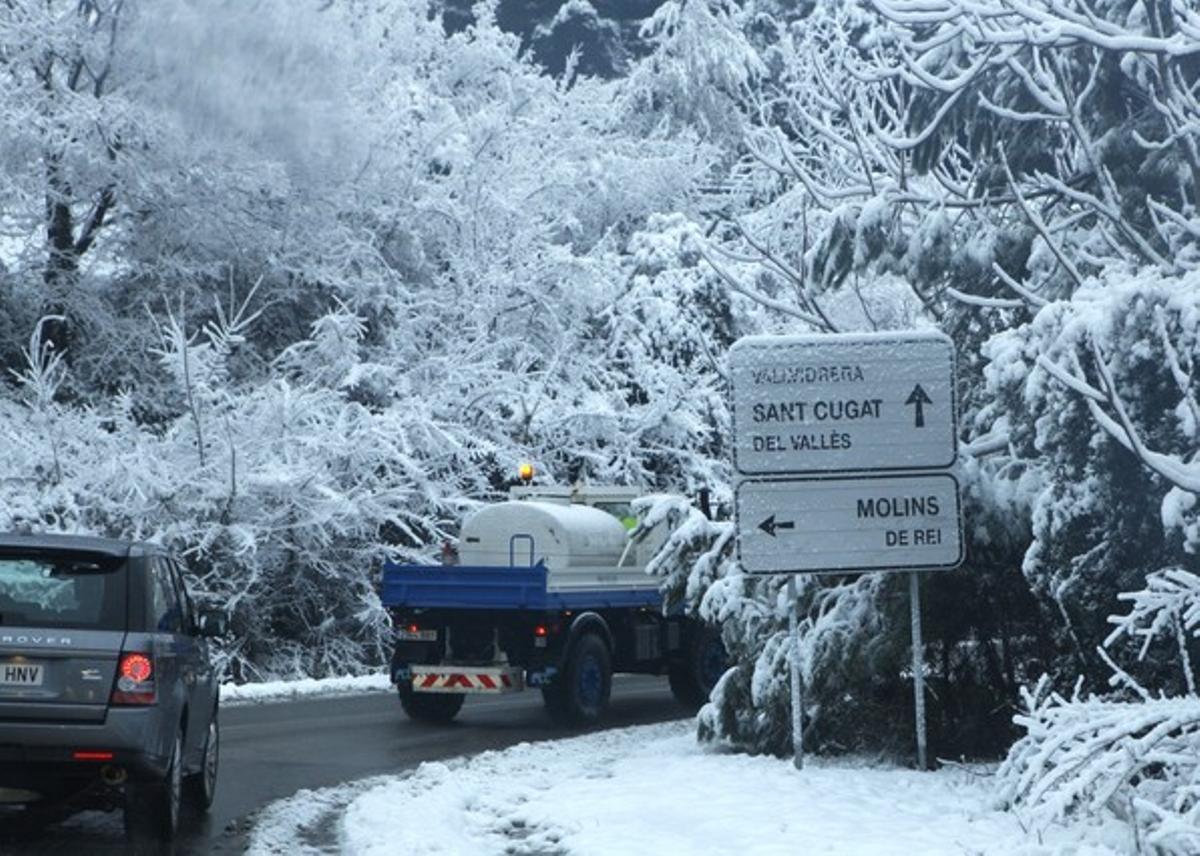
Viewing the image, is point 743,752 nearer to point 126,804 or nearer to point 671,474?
point 126,804

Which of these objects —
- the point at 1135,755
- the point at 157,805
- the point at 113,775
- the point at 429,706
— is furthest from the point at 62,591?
the point at 429,706

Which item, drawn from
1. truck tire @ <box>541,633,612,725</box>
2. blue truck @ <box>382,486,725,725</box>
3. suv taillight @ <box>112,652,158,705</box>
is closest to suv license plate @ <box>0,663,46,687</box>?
suv taillight @ <box>112,652,158,705</box>

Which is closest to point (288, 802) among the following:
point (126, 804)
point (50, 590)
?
point (126, 804)

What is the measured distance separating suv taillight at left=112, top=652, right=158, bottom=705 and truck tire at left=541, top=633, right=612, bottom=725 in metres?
8.55

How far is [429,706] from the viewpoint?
63.4 ft

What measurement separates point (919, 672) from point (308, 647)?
16.3 m

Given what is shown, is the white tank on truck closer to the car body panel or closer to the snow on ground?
the snow on ground

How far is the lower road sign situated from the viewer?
12805 millimetres

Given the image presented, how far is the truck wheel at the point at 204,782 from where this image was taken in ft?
41.0

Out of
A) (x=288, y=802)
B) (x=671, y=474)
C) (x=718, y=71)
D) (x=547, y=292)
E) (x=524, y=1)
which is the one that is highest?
(x=524, y=1)

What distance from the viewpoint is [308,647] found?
2745 cm

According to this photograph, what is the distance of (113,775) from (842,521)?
17.4 ft

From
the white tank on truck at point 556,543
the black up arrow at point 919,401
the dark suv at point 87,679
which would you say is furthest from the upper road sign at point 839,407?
the white tank on truck at point 556,543

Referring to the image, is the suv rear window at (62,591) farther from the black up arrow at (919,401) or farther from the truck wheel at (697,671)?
the truck wheel at (697,671)
